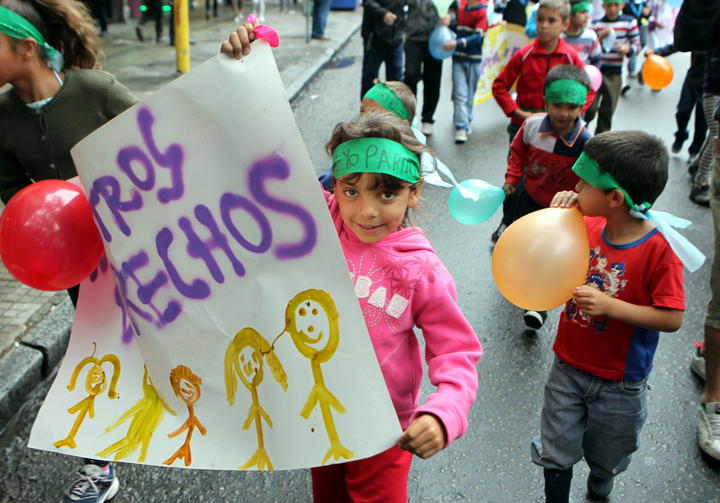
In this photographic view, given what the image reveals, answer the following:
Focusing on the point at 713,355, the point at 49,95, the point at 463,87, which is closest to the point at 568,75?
the point at 713,355

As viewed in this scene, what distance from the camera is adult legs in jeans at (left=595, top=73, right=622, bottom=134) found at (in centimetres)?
608

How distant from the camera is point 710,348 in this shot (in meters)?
2.89

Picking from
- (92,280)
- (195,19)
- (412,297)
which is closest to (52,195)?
(92,280)

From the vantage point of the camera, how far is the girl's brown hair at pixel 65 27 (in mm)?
2248

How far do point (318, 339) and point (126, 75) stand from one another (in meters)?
8.10

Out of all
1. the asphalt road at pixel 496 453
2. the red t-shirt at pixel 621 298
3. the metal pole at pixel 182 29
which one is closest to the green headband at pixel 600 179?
the red t-shirt at pixel 621 298

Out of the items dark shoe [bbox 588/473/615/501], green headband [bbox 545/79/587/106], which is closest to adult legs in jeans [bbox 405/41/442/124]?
green headband [bbox 545/79/587/106]

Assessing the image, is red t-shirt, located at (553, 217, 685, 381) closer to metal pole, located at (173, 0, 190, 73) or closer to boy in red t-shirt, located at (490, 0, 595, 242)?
boy in red t-shirt, located at (490, 0, 595, 242)

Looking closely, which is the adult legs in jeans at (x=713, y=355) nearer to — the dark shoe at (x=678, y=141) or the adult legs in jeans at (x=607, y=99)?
the adult legs in jeans at (x=607, y=99)

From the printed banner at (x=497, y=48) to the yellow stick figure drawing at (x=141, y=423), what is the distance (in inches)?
218

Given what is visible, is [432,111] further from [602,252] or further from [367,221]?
[367,221]

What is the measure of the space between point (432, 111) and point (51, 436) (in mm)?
6147

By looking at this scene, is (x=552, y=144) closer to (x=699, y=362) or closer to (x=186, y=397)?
(x=699, y=362)

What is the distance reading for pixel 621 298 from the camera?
2.12 metres
